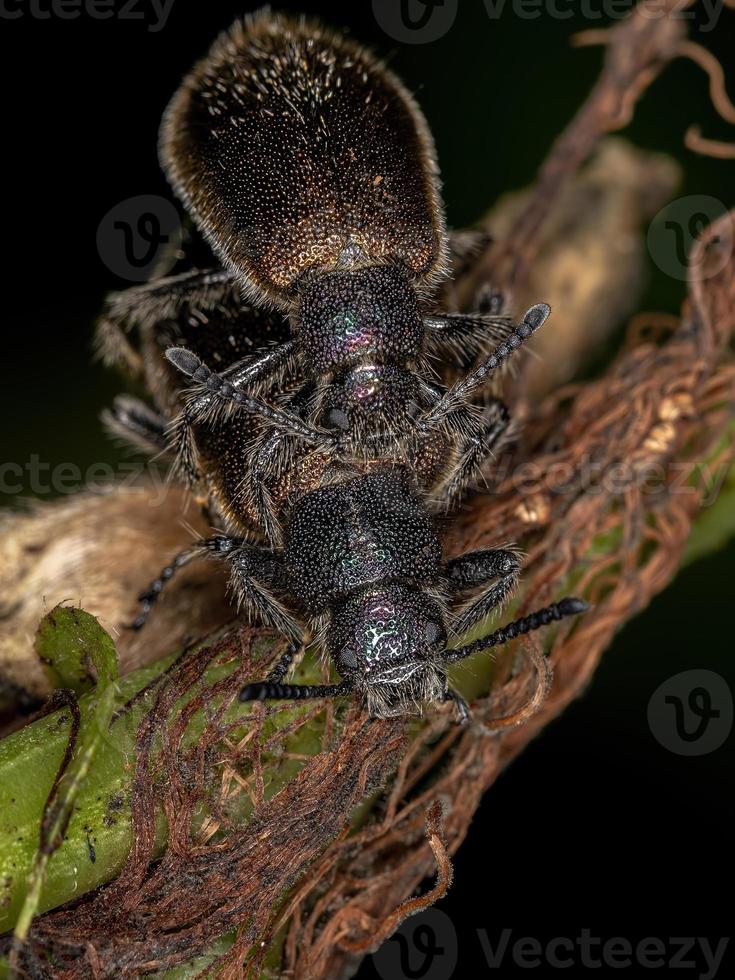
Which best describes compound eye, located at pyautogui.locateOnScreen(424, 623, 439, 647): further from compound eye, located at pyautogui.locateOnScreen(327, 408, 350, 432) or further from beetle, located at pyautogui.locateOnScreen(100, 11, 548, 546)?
compound eye, located at pyautogui.locateOnScreen(327, 408, 350, 432)

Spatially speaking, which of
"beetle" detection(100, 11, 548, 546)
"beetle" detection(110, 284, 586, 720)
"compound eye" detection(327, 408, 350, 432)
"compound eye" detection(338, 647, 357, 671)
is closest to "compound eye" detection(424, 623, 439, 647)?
"beetle" detection(110, 284, 586, 720)

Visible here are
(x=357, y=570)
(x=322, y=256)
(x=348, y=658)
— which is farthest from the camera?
(x=322, y=256)

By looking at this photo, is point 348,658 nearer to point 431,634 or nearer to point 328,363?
point 431,634

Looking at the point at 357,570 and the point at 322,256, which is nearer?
the point at 357,570

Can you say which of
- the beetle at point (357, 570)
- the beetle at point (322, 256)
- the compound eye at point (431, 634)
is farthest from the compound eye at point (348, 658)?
the beetle at point (322, 256)

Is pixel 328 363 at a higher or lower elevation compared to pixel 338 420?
higher

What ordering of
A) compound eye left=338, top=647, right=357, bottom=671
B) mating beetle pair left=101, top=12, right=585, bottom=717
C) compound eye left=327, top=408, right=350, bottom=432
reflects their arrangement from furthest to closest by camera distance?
compound eye left=327, top=408, right=350, bottom=432, mating beetle pair left=101, top=12, right=585, bottom=717, compound eye left=338, top=647, right=357, bottom=671

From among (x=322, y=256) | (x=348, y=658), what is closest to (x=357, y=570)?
(x=348, y=658)

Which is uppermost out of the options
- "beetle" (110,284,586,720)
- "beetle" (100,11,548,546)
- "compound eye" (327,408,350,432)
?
"beetle" (100,11,548,546)

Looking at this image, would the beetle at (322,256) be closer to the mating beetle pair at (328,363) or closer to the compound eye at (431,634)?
the mating beetle pair at (328,363)

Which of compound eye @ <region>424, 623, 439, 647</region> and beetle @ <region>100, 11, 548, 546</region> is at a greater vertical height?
beetle @ <region>100, 11, 548, 546</region>
